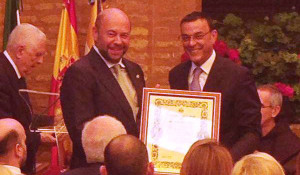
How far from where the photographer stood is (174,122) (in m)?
3.99

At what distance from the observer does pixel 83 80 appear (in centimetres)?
391

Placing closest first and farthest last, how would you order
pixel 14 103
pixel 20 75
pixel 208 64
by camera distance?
pixel 208 64
pixel 14 103
pixel 20 75

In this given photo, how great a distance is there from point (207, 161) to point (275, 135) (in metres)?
2.13

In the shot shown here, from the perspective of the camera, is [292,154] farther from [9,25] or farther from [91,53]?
[9,25]

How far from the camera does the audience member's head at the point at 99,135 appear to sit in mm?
3311

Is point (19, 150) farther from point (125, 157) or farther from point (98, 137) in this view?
point (125, 157)

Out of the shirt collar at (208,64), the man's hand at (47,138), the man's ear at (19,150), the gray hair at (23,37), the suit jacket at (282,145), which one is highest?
the gray hair at (23,37)

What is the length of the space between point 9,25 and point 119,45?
237cm

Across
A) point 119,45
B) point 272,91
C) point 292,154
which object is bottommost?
point 292,154

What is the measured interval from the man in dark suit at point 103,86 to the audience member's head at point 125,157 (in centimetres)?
81

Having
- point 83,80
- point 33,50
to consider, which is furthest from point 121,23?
point 33,50

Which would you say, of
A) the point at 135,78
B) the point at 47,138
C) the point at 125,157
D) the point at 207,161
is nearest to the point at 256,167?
the point at 207,161

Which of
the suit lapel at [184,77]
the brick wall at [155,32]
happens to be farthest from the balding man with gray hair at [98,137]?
the brick wall at [155,32]

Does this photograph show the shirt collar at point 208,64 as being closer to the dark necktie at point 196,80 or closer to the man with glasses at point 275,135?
the dark necktie at point 196,80
